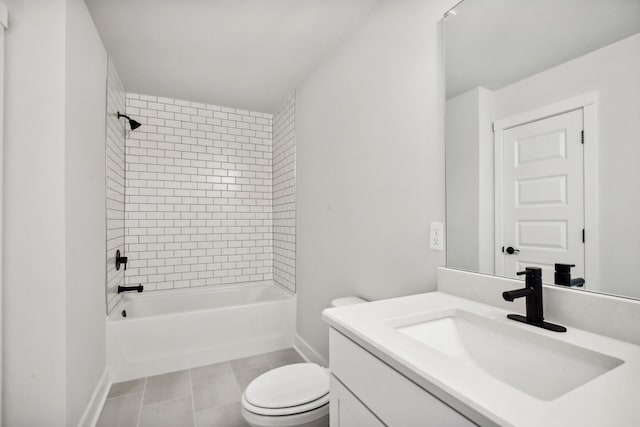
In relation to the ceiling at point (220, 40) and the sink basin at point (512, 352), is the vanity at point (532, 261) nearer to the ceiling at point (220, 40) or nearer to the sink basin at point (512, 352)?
the sink basin at point (512, 352)

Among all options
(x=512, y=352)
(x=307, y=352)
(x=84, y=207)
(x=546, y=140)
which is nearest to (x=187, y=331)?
(x=307, y=352)

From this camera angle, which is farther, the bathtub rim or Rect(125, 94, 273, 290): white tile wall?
Rect(125, 94, 273, 290): white tile wall

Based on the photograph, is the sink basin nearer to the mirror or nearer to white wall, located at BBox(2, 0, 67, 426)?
the mirror

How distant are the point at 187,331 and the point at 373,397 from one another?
7.18 ft

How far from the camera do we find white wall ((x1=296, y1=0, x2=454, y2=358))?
58.9 inches

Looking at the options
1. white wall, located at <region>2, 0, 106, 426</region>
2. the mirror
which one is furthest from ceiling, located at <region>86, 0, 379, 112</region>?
the mirror

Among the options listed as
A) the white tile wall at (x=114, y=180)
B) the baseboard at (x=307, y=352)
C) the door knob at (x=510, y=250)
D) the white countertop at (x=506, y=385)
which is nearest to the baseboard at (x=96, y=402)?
the white tile wall at (x=114, y=180)

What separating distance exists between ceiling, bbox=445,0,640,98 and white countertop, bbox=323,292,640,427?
852 mm

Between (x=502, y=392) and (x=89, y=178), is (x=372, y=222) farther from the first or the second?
(x=89, y=178)

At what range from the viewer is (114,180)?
2654 mm

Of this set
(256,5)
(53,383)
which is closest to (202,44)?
(256,5)

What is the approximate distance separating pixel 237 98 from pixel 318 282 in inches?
82.8

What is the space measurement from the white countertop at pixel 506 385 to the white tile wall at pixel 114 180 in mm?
2331

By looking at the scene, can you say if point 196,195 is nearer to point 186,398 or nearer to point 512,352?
point 186,398
